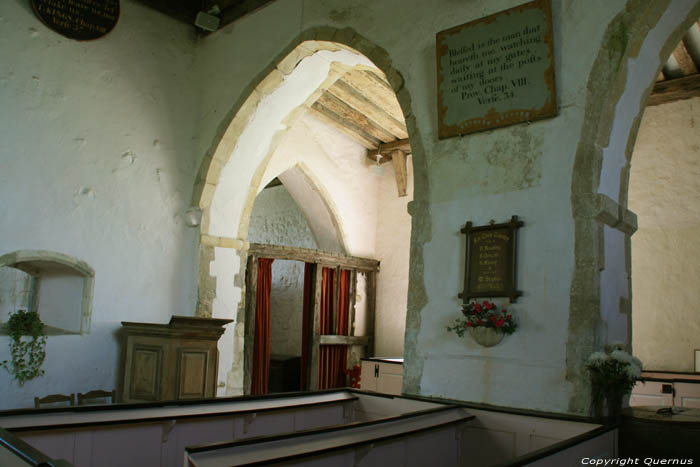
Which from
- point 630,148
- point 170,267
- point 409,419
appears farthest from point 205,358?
point 630,148

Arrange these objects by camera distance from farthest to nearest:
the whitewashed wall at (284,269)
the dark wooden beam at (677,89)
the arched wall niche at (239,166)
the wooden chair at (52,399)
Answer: the whitewashed wall at (284,269) → the dark wooden beam at (677,89) → the arched wall niche at (239,166) → the wooden chair at (52,399)

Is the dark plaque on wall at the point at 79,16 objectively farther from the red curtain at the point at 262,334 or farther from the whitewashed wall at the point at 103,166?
the red curtain at the point at 262,334

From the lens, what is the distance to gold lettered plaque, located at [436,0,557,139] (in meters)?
3.92

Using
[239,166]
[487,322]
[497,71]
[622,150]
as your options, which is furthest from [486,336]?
[239,166]

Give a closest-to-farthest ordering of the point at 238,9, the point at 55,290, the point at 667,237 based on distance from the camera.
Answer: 1. the point at 55,290
2. the point at 238,9
3. the point at 667,237

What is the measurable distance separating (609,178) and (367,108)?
4602mm

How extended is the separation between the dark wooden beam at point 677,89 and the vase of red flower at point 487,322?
4537 millimetres

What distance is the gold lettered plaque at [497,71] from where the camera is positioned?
392 centimetres

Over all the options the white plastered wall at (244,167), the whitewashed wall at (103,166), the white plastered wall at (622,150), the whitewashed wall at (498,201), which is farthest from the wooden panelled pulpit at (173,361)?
the white plastered wall at (622,150)

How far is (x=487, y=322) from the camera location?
12.4ft

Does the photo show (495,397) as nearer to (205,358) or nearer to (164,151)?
(205,358)

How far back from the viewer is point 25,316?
201 inches

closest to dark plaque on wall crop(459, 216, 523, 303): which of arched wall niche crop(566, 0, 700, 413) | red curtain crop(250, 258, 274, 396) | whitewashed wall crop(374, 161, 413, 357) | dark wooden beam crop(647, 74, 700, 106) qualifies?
arched wall niche crop(566, 0, 700, 413)

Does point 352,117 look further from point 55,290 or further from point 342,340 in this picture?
point 55,290
